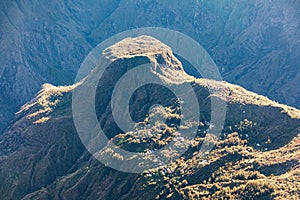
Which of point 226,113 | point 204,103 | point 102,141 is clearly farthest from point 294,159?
point 102,141

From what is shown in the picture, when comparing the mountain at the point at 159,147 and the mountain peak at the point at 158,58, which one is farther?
the mountain peak at the point at 158,58

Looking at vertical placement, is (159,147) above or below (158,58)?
below

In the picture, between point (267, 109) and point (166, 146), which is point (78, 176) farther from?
point (267, 109)

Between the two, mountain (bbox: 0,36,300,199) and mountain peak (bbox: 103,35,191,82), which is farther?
mountain peak (bbox: 103,35,191,82)

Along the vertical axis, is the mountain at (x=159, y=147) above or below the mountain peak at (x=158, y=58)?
below

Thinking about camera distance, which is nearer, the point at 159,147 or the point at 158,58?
the point at 159,147

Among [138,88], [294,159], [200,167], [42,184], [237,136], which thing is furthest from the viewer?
[138,88]

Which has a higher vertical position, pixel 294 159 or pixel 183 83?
pixel 183 83

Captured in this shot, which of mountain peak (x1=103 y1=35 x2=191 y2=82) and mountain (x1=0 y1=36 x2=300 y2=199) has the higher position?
mountain peak (x1=103 y1=35 x2=191 y2=82)
